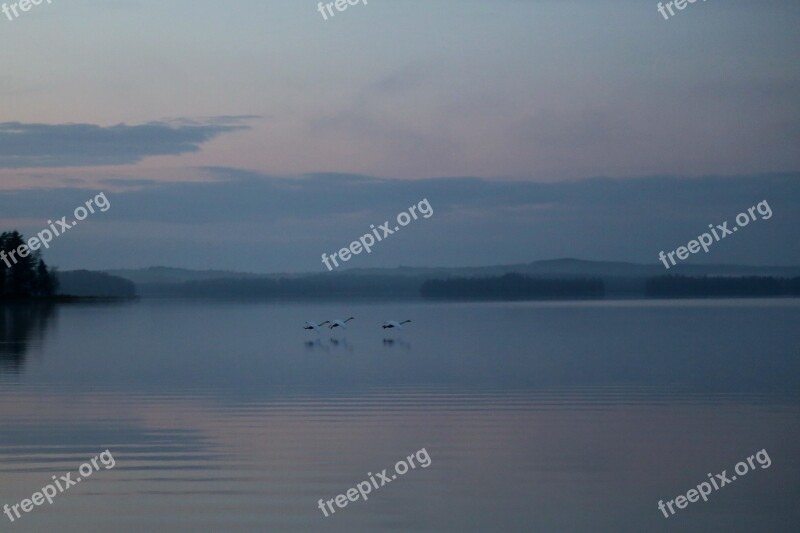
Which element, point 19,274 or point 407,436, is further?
point 19,274

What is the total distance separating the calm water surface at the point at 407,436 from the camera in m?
8.12

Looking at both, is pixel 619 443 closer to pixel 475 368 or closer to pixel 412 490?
pixel 412 490

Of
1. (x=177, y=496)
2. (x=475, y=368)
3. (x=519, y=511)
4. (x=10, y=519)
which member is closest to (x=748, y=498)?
(x=519, y=511)

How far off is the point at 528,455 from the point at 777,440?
265cm

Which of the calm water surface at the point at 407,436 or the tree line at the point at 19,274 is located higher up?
the tree line at the point at 19,274

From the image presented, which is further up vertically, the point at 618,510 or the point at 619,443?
the point at 619,443

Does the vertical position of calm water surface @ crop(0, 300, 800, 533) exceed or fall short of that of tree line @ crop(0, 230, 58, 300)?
it falls short

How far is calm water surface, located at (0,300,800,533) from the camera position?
320 inches

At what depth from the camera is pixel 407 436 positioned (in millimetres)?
11422

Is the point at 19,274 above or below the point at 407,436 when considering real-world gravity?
above

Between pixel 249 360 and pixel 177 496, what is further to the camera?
pixel 249 360

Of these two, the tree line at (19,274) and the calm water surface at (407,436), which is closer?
the calm water surface at (407,436)

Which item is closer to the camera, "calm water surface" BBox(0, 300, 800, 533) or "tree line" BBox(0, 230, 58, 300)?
"calm water surface" BBox(0, 300, 800, 533)

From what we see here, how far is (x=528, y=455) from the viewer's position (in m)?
10.3
